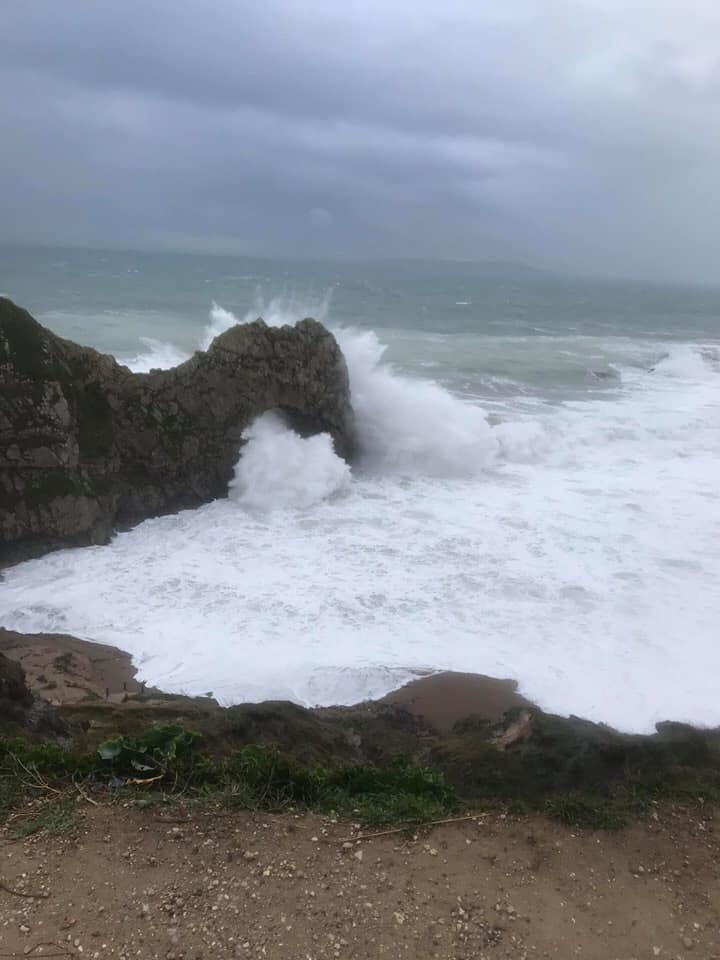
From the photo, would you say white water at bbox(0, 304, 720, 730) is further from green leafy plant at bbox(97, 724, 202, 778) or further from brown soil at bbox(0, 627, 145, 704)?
green leafy plant at bbox(97, 724, 202, 778)

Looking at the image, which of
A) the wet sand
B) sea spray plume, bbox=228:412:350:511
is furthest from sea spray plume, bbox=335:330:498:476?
the wet sand

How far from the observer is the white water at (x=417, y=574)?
29.2 ft

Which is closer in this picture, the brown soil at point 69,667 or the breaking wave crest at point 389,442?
the brown soil at point 69,667

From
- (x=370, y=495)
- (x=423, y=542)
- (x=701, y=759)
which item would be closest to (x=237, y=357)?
(x=370, y=495)

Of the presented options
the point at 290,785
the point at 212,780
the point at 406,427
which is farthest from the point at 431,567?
the point at 212,780

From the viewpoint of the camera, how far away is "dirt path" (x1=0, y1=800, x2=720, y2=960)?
3818 mm

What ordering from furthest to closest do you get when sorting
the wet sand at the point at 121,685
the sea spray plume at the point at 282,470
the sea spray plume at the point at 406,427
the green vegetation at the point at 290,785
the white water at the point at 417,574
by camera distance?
1. the sea spray plume at the point at 406,427
2. the sea spray plume at the point at 282,470
3. the white water at the point at 417,574
4. the wet sand at the point at 121,685
5. the green vegetation at the point at 290,785

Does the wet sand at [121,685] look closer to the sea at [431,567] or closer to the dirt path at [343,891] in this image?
the sea at [431,567]

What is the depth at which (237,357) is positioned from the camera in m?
14.6

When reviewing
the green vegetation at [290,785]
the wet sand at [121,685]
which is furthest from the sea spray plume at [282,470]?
the green vegetation at [290,785]

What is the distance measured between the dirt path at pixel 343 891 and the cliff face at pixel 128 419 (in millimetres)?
8445

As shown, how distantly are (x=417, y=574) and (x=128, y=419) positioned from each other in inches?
250

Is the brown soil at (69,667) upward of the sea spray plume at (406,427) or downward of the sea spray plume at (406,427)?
downward

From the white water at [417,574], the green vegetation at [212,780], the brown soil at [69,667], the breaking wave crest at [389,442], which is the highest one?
the breaking wave crest at [389,442]
